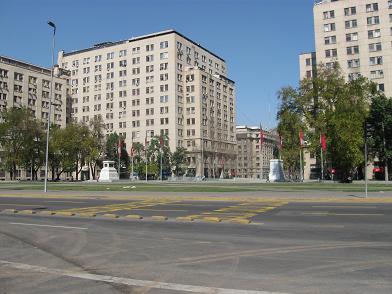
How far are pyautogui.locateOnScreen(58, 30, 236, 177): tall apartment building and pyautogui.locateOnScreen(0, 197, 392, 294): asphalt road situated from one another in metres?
101

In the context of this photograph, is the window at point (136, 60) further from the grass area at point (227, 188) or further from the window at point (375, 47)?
the grass area at point (227, 188)

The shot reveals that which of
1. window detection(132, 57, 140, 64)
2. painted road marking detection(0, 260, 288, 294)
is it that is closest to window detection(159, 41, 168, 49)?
window detection(132, 57, 140, 64)

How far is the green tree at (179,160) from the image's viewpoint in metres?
103

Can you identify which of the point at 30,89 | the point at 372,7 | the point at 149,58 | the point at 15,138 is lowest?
the point at 15,138

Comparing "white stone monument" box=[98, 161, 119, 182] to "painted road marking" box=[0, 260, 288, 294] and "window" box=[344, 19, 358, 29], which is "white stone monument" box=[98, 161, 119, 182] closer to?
"window" box=[344, 19, 358, 29]

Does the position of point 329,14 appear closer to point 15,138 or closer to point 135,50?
point 135,50

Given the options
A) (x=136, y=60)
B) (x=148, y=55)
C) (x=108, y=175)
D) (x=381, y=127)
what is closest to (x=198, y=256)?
(x=108, y=175)

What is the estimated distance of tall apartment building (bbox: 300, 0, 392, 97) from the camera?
286 ft

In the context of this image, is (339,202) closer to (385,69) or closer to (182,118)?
(385,69)

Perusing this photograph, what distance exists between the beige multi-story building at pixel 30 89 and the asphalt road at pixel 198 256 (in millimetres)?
98677

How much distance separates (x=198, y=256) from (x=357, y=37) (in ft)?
305

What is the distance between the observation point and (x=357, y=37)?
3533 inches

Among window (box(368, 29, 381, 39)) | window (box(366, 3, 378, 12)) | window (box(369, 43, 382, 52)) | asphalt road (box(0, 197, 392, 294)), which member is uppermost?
window (box(366, 3, 378, 12))

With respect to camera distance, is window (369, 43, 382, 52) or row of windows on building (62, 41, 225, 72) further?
row of windows on building (62, 41, 225, 72)
